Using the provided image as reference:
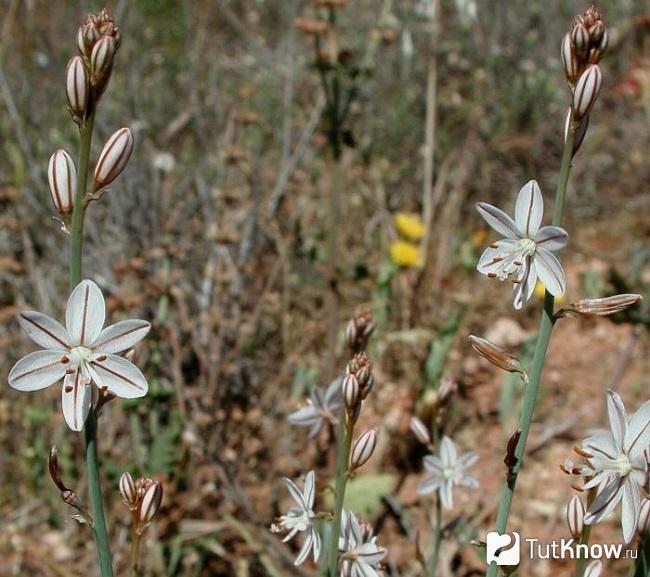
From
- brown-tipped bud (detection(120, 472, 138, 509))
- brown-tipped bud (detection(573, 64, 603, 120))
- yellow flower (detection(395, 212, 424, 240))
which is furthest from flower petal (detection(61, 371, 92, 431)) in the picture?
yellow flower (detection(395, 212, 424, 240))

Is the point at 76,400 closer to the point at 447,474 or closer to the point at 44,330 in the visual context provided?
the point at 44,330

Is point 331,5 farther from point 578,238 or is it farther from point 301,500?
point 578,238

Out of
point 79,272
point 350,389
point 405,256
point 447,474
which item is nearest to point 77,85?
point 79,272

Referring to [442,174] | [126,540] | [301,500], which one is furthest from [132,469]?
[442,174]

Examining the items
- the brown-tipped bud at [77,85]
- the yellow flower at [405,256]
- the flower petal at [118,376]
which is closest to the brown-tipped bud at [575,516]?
the flower petal at [118,376]

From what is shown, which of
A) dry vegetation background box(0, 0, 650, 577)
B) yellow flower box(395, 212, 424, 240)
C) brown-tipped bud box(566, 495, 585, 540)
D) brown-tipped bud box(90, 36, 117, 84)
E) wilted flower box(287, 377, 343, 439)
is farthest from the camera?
yellow flower box(395, 212, 424, 240)

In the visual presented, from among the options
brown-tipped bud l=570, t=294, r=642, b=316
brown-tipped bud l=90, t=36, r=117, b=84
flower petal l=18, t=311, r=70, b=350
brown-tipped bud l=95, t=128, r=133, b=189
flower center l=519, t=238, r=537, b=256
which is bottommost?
flower petal l=18, t=311, r=70, b=350

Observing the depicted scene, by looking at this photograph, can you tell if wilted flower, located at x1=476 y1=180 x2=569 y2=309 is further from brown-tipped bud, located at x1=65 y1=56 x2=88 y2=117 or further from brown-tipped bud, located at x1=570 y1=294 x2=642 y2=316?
brown-tipped bud, located at x1=65 y1=56 x2=88 y2=117
